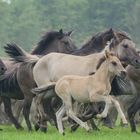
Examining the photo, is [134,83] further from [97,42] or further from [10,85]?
[10,85]

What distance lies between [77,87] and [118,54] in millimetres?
1632

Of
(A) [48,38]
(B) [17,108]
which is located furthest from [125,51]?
(B) [17,108]

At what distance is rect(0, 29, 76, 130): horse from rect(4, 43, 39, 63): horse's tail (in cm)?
11

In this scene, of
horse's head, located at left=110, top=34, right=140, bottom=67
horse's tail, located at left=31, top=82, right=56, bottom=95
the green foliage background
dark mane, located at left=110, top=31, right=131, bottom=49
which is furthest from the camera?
the green foliage background

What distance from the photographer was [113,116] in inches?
820

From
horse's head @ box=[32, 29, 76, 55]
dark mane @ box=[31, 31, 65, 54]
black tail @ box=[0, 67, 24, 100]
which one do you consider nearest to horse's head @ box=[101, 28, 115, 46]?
horse's head @ box=[32, 29, 76, 55]

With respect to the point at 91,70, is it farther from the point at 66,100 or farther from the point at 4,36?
the point at 4,36

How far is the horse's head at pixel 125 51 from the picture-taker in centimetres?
1557

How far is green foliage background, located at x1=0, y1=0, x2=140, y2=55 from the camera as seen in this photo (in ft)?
267

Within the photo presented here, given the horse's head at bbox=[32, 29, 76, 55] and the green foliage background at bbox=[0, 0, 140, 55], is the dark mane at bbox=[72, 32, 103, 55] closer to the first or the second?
the horse's head at bbox=[32, 29, 76, 55]

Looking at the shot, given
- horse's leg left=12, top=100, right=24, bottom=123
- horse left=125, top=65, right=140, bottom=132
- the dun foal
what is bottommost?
horse's leg left=12, top=100, right=24, bottom=123

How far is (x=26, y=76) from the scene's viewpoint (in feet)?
56.5

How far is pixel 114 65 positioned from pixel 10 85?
13.7 feet

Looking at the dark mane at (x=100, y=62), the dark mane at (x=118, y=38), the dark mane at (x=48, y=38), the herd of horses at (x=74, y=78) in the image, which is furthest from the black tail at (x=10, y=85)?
the dark mane at (x=100, y=62)
